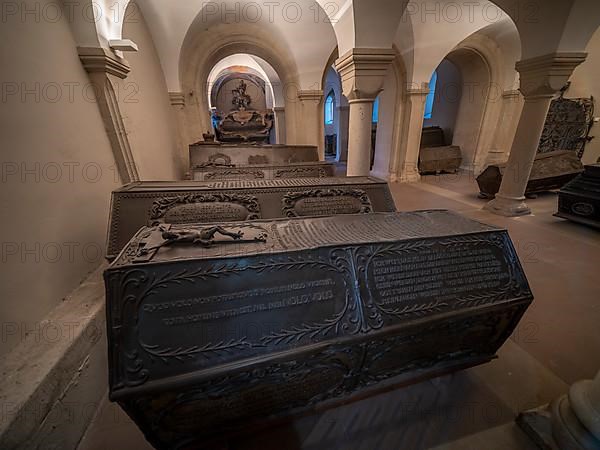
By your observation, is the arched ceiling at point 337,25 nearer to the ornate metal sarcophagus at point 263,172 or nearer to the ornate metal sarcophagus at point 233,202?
the ornate metal sarcophagus at point 263,172

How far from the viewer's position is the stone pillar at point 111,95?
7.99 ft

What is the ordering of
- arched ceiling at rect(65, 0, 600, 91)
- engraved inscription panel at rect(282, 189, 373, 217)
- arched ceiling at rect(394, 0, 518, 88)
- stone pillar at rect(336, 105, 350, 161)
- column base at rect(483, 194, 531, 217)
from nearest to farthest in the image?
1. engraved inscription panel at rect(282, 189, 373, 217)
2. arched ceiling at rect(65, 0, 600, 91)
3. column base at rect(483, 194, 531, 217)
4. arched ceiling at rect(394, 0, 518, 88)
5. stone pillar at rect(336, 105, 350, 161)

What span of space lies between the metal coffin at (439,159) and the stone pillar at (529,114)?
149 inches

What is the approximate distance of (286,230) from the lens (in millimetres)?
1361

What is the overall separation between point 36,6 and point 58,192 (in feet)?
4.74

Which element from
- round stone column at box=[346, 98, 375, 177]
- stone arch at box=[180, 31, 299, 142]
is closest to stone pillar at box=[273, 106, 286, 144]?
stone arch at box=[180, 31, 299, 142]

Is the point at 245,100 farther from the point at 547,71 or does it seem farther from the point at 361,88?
the point at 547,71

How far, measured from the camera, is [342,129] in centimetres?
1227

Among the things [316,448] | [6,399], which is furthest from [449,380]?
[6,399]

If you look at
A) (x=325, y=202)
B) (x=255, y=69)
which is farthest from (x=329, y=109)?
(x=325, y=202)

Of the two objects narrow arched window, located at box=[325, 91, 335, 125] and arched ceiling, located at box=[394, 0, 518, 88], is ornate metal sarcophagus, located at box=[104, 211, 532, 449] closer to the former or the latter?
arched ceiling, located at box=[394, 0, 518, 88]

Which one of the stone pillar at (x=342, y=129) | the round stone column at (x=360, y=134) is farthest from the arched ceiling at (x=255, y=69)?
the round stone column at (x=360, y=134)

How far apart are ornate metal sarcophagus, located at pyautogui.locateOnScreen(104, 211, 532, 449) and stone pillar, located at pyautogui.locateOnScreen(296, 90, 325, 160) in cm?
646

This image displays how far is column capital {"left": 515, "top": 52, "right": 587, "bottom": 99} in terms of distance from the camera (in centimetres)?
340
